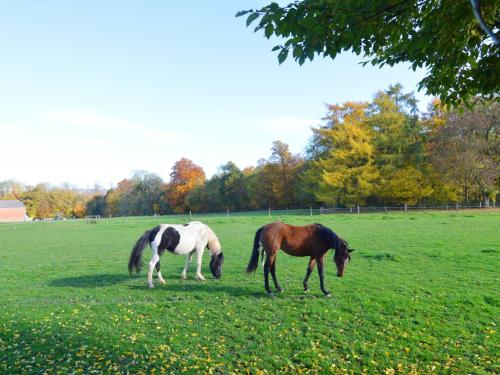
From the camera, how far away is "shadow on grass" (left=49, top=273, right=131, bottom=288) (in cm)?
928

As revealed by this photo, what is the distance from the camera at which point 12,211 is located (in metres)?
78.1

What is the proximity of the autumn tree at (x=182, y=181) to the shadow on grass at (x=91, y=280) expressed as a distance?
62.1 m

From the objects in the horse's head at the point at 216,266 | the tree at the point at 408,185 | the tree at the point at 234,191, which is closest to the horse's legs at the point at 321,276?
the horse's head at the point at 216,266

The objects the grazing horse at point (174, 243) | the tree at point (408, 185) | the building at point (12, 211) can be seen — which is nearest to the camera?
the grazing horse at point (174, 243)

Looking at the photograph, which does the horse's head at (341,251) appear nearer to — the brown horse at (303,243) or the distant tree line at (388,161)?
the brown horse at (303,243)

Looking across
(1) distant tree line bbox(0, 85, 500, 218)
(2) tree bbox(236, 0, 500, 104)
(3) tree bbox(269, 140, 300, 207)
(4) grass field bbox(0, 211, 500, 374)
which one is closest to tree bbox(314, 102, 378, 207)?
(1) distant tree line bbox(0, 85, 500, 218)

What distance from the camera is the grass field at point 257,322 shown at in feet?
15.4

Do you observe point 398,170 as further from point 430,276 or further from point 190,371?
point 190,371

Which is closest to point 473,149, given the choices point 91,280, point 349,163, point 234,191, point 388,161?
point 388,161

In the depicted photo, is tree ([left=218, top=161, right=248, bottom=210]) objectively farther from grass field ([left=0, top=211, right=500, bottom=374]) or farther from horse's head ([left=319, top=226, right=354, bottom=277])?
horse's head ([left=319, top=226, right=354, bottom=277])

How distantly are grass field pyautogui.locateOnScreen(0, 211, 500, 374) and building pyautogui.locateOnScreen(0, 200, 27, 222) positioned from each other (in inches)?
3181

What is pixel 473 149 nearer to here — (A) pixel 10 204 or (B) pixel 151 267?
(B) pixel 151 267

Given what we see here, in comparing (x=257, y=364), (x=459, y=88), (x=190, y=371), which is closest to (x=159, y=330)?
(x=190, y=371)

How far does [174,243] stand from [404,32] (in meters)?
6.97
